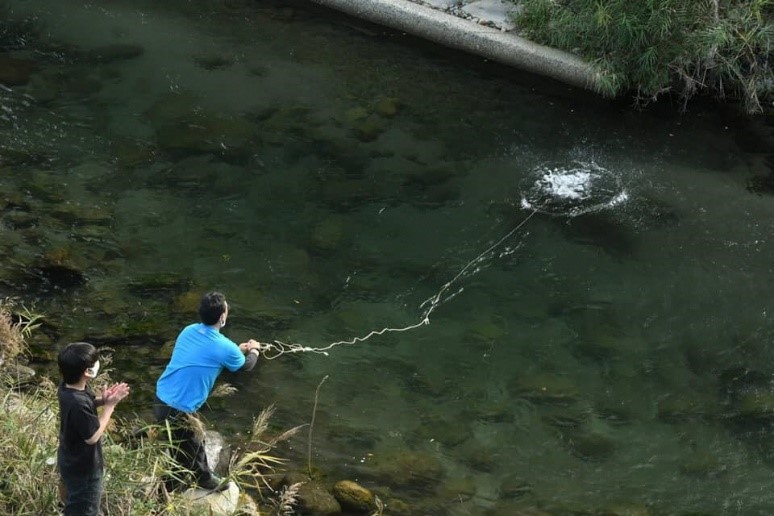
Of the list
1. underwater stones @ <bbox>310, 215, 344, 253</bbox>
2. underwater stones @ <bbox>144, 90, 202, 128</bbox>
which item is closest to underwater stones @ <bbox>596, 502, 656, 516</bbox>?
underwater stones @ <bbox>310, 215, 344, 253</bbox>

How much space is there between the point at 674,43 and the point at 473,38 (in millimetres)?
2403

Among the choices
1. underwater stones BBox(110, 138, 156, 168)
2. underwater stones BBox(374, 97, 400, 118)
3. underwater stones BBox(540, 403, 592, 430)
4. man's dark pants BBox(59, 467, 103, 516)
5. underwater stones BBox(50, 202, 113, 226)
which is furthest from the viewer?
underwater stones BBox(374, 97, 400, 118)

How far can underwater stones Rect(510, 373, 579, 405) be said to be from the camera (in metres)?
6.95

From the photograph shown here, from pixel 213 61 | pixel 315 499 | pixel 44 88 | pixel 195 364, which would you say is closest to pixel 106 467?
pixel 195 364

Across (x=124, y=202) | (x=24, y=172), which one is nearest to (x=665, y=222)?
(x=124, y=202)

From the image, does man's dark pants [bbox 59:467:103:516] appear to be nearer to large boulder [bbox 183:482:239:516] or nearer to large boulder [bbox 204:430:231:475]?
large boulder [bbox 183:482:239:516]

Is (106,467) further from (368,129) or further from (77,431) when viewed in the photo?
(368,129)

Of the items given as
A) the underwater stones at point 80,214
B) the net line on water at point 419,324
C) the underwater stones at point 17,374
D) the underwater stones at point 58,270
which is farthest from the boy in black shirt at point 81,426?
the underwater stones at point 80,214

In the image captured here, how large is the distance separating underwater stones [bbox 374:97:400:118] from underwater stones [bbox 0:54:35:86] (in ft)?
13.1

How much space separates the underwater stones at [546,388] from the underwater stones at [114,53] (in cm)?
654

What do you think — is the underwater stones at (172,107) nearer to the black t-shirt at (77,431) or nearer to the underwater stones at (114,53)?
the underwater stones at (114,53)

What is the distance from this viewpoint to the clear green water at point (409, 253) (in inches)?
257

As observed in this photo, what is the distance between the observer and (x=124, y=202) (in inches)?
336

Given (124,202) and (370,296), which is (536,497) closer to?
(370,296)
